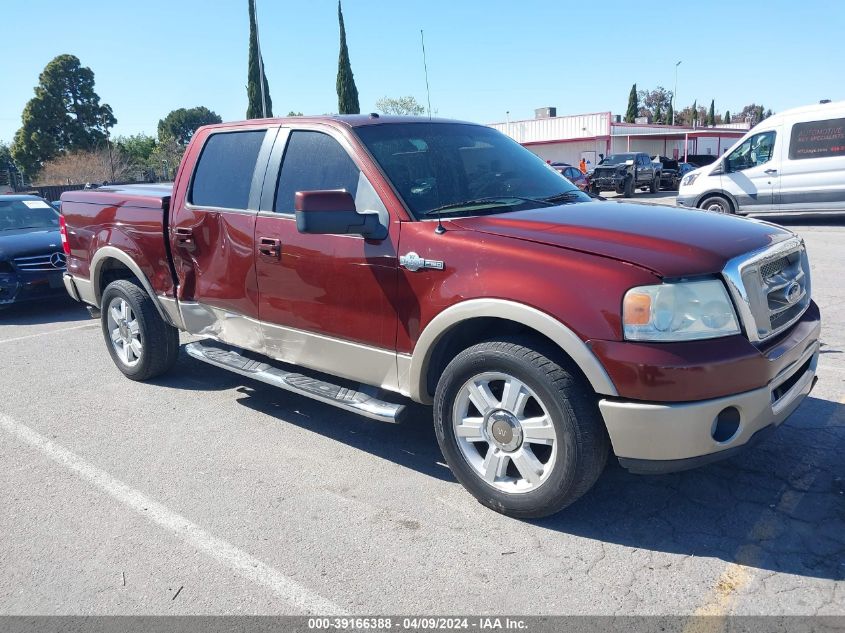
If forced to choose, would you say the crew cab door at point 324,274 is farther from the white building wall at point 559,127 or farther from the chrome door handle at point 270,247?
the white building wall at point 559,127

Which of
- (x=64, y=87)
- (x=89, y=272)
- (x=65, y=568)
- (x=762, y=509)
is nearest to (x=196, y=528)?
(x=65, y=568)

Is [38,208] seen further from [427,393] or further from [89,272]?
[427,393]

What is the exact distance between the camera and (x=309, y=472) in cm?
400

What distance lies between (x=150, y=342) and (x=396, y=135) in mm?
2741

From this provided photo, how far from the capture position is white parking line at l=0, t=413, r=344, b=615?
9.31 ft

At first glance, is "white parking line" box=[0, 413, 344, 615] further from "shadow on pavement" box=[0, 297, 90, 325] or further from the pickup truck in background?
the pickup truck in background

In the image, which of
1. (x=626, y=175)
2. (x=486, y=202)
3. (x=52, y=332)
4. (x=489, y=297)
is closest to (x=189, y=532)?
(x=489, y=297)

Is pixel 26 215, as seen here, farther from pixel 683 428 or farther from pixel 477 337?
pixel 683 428

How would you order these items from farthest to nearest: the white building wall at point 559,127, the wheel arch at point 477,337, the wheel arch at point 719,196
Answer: the white building wall at point 559,127, the wheel arch at point 719,196, the wheel arch at point 477,337

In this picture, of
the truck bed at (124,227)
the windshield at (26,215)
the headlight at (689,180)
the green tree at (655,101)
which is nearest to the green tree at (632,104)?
the green tree at (655,101)

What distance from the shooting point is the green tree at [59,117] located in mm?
54531

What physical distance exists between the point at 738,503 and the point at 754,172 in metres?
12.6

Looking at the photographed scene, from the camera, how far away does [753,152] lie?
564 inches

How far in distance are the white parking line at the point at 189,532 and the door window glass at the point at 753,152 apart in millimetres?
14028
